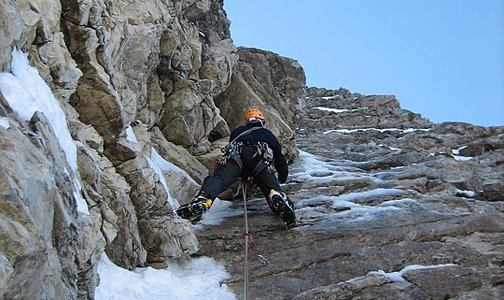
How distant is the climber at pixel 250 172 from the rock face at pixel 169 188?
0.48 metres

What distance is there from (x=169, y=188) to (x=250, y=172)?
70.6 inches

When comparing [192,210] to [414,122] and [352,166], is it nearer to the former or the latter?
[352,166]

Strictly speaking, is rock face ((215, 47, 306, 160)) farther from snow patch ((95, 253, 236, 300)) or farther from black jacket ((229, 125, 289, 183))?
A: snow patch ((95, 253, 236, 300))

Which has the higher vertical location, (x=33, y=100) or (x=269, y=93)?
(x=269, y=93)

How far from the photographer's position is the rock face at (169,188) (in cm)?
373

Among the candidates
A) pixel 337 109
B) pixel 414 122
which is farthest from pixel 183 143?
pixel 337 109

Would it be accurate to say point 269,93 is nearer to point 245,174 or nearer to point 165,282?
point 245,174

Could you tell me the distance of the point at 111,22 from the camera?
759 cm

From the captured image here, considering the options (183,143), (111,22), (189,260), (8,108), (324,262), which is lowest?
(189,260)

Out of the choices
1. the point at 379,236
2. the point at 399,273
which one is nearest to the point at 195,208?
the point at 379,236

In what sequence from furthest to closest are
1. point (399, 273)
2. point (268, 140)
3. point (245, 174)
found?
point (268, 140)
point (245, 174)
point (399, 273)

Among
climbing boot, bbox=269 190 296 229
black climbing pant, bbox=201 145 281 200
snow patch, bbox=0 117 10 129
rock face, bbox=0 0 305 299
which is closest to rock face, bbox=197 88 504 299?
climbing boot, bbox=269 190 296 229

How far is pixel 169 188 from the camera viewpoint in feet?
29.1

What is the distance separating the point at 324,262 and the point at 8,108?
4.99m
